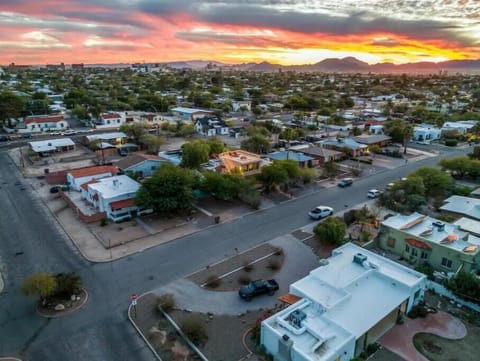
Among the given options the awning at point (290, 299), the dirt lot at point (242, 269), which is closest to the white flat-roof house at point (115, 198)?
the dirt lot at point (242, 269)

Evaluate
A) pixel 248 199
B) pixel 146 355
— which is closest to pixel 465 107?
pixel 248 199

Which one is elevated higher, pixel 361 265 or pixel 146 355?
pixel 361 265

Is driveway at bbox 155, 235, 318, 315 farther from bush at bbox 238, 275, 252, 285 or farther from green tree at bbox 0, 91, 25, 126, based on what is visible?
green tree at bbox 0, 91, 25, 126

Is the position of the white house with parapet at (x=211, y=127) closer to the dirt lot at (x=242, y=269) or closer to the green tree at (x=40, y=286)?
the dirt lot at (x=242, y=269)

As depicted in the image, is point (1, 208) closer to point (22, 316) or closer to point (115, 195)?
point (115, 195)

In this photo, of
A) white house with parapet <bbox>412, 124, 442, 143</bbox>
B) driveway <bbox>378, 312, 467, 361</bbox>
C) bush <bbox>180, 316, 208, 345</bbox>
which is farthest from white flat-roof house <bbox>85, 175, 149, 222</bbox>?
white house with parapet <bbox>412, 124, 442, 143</bbox>

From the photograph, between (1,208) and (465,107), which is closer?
(1,208)
